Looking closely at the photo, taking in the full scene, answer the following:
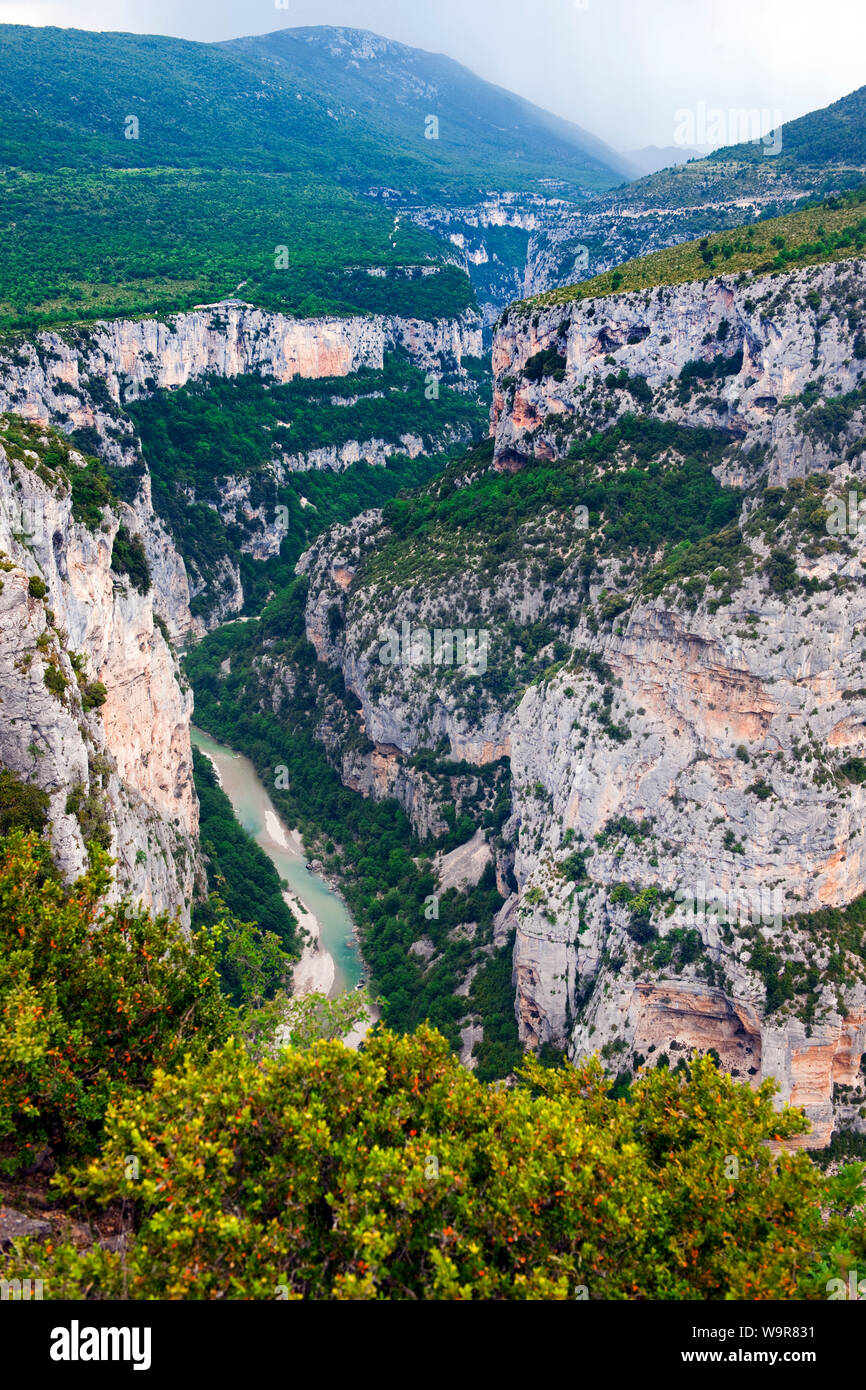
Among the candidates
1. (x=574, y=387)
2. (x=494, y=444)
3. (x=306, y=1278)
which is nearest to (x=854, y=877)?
(x=306, y=1278)

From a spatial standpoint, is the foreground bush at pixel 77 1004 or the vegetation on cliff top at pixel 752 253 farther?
the vegetation on cliff top at pixel 752 253

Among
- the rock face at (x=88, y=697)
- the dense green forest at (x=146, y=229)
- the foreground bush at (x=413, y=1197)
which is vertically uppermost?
the dense green forest at (x=146, y=229)

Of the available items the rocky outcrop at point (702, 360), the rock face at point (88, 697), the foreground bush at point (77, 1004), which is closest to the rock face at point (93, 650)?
the rock face at point (88, 697)

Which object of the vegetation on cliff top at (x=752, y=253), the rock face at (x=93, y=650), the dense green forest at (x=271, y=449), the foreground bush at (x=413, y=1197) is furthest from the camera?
the dense green forest at (x=271, y=449)

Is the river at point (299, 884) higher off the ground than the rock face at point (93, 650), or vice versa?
the rock face at point (93, 650)

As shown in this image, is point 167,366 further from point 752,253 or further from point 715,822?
point 715,822

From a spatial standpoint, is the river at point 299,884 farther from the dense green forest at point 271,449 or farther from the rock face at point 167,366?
the dense green forest at point 271,449
